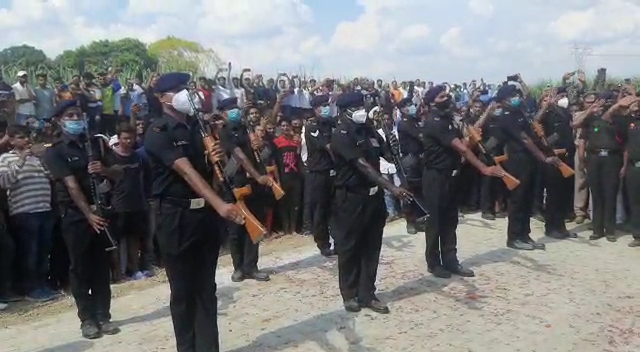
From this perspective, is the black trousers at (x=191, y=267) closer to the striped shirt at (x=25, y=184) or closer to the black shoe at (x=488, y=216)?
the striped shirt at (x=25, y=184)

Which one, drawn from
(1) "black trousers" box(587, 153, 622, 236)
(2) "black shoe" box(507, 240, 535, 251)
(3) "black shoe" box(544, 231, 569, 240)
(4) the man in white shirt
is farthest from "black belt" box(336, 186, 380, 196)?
(4) the man in white shirt

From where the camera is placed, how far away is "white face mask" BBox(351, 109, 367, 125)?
7.42 metres

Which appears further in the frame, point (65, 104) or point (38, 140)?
point (38, 140)

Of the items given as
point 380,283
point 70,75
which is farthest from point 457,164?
point 70,75

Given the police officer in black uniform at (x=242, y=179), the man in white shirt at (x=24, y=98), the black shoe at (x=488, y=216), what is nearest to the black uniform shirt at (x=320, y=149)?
the police officer in black uniform at (x=242, y=179)

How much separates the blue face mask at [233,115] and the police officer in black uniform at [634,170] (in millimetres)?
5813

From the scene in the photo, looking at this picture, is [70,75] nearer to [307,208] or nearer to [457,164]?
[307,208]

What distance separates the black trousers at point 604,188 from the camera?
11.3 meters

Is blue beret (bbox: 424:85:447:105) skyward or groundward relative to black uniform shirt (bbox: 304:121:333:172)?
skyward

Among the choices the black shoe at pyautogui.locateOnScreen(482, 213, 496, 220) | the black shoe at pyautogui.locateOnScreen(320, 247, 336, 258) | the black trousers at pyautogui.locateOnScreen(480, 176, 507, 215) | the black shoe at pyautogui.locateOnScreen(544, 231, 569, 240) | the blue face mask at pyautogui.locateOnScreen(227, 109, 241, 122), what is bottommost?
the black shoe at pyautogui.locateOnScreen(544, 231, 569, 240)

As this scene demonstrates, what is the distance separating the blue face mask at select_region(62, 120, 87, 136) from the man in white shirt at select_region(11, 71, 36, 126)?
654cm

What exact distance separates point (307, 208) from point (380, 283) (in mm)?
2753

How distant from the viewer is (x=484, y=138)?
37.7ft

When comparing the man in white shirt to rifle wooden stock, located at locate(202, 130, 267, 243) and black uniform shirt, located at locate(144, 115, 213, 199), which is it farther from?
rifle wooden stock, located at locate(202, 130, 267, 243)
